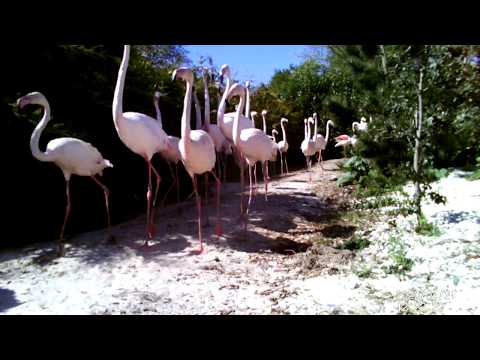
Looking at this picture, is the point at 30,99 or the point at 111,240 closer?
the point at 30,99

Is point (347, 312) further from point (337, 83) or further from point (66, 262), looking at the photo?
point (337, 83)

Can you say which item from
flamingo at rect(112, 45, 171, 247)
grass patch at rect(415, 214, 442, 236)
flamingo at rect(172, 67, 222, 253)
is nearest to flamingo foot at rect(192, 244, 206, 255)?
flamingo at rect(172, 67, 222, 253)

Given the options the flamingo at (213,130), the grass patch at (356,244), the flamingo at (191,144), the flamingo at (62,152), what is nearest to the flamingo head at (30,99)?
the flamingo at (62,152)

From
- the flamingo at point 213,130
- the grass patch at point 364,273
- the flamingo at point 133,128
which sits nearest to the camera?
the grass patch at point 364,273

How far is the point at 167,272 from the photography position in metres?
3.71

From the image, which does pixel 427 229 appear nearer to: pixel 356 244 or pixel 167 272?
pixel 356 244

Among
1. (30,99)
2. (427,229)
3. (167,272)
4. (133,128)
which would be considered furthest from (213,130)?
(427,229)

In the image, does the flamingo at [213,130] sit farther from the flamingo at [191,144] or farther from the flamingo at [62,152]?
the flamingo at [62,152]

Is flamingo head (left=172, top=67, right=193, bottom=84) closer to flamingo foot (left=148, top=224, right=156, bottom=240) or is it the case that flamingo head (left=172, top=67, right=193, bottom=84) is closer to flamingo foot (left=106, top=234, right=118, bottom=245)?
flamingo foot (left=148, top=224, right=156, bottom=240)

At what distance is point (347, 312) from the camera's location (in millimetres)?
2797

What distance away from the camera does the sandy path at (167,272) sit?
120 inches

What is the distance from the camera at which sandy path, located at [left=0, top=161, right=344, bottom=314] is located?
305 cm

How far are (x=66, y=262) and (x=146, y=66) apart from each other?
448 centimetres
